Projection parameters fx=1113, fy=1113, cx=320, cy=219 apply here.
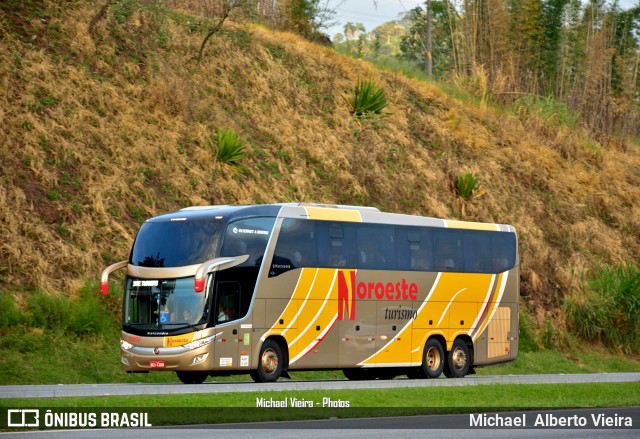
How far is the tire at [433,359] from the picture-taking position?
27.6 metres

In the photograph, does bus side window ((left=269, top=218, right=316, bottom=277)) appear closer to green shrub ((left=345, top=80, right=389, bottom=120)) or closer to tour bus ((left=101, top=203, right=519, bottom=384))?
tour bus ((left=101, top=203, right=519, bottom=384))

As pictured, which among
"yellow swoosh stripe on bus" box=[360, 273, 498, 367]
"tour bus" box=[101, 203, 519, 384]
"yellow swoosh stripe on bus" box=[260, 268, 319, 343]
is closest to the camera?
"tour bus" box=[101, 203, 519, 384]

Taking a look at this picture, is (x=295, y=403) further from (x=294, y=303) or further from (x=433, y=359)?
(x=433, y=359)

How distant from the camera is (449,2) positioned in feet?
177

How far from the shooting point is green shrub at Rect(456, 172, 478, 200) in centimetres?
4347

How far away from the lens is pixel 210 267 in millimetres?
22656

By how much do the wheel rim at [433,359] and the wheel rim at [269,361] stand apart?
5415 millimetres

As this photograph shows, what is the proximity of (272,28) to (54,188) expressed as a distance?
21.5 meters

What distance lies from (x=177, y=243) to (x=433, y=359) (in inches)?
318

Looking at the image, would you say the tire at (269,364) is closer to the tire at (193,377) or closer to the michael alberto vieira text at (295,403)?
the tire at (193,377)

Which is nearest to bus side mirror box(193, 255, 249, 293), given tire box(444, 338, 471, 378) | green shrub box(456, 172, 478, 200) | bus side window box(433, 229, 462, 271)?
bus side window box(433, 229, 462, 271)

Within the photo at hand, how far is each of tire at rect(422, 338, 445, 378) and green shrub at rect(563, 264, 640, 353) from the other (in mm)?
12617

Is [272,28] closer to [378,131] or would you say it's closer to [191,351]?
[378,131]
